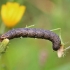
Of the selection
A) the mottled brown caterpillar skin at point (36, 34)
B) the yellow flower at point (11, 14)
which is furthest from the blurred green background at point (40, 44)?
the mottled brown caterpillar skin at point (36, 34)

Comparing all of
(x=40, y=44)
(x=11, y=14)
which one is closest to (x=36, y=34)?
(x=11, y=14)

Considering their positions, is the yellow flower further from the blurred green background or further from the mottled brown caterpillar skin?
the mottled brown caterpillar skin

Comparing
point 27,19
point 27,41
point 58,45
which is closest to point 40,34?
point 58,45

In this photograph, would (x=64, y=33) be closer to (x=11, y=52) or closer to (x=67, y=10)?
(x=67, y=10)

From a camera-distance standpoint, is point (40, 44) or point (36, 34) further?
point (40, 44)

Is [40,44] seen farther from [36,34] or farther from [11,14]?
[36,34]
